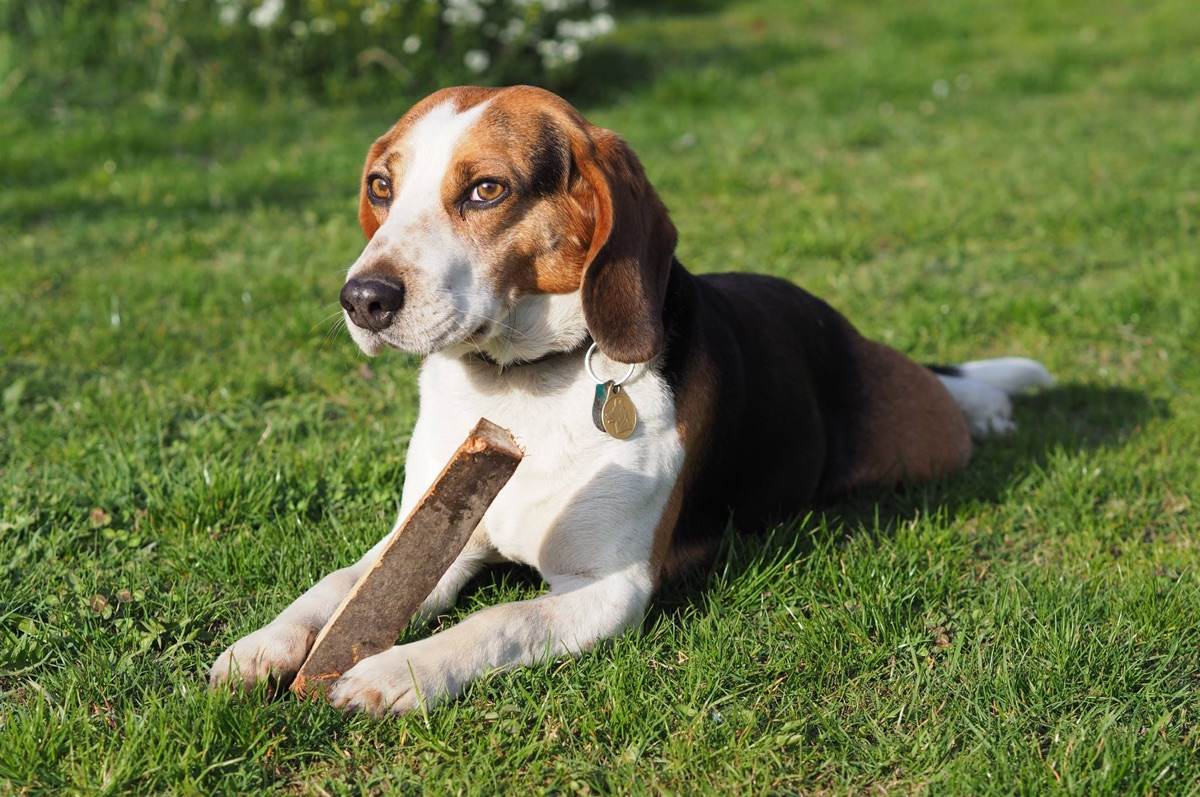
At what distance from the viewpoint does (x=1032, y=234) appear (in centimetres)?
768

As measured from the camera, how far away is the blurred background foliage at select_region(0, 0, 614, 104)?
34.2 feet

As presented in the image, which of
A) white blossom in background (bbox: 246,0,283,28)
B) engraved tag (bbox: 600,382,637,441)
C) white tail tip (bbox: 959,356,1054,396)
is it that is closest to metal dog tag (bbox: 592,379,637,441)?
engraved tag (bbox: 600,382,637,441)

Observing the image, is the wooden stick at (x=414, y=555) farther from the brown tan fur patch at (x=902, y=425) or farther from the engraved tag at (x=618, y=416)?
the brown tan fur patch at (x=902, y=425)

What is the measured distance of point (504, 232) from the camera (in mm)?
3359

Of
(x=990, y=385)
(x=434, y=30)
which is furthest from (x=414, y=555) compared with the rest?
(x=434, y=30)

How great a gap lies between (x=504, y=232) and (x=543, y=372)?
1.48ft

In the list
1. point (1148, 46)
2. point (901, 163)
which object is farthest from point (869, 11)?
point (901, 163)

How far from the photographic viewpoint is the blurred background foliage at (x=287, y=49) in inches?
411

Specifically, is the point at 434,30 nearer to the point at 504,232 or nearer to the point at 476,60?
the point at 476,60

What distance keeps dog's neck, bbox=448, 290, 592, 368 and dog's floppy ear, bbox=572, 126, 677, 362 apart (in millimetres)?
123

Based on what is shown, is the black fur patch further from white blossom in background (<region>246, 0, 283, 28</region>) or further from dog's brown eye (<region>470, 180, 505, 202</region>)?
white blossom in background (<region>246, 0, 283, 28</region>)

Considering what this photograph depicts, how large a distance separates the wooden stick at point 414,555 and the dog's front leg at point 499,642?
0.07m

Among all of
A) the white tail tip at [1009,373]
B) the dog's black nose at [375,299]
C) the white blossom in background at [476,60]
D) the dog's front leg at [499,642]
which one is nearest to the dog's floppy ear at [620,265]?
the dog's black nose at [375,299]

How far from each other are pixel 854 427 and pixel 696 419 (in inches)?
43.3
